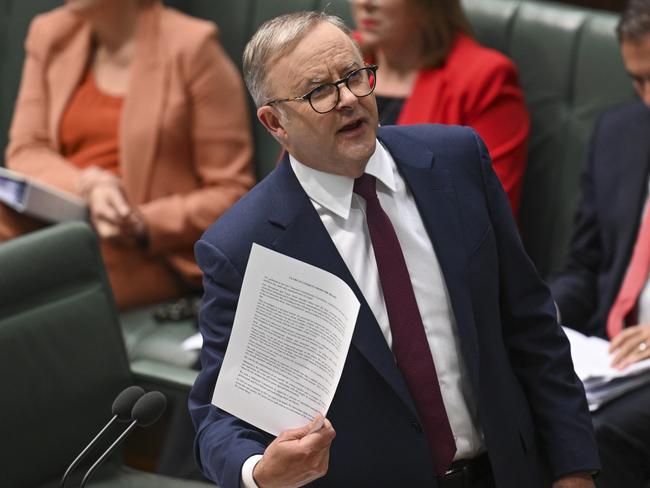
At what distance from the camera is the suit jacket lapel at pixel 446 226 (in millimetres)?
1781

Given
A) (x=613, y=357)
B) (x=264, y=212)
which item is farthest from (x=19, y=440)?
(x=613, y=357)

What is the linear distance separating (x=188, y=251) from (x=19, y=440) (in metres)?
1.22

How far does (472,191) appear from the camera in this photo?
1.83m

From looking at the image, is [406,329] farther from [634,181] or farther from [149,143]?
[149,143]

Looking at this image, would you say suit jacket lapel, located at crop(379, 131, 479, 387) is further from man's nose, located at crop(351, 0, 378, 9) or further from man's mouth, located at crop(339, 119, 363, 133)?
man's nose, located at crop(351, 0, 378, 9)

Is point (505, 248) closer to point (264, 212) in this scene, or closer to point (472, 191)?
point (472, 191)

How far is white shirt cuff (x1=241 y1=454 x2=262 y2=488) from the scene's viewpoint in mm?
1658

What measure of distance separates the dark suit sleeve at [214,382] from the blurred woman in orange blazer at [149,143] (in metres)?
1.61

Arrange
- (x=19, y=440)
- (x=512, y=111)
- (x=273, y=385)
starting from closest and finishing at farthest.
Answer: (x=273, y=385) < (x=19, y=440) < (x=512, y=111)

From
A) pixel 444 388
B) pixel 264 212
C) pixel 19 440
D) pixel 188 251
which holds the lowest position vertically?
pixel 188 251

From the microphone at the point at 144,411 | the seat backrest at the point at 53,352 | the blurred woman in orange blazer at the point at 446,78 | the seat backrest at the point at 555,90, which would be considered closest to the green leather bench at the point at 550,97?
the seat backrest at the point at 555,90

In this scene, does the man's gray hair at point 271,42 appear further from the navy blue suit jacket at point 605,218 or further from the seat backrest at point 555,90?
the seat backrest at point 555,90

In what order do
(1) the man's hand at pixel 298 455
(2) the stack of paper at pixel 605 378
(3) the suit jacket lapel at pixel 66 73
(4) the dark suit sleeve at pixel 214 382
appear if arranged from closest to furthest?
(1) the man's hand at pixel 298 455, (4) the dark suit sleeve at pixel 214 382, (2) the stack of paper at pixel 605 378, (3) the suit jacket lapel at pixel 66 73

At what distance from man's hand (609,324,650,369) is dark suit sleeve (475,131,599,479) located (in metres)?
0.67
